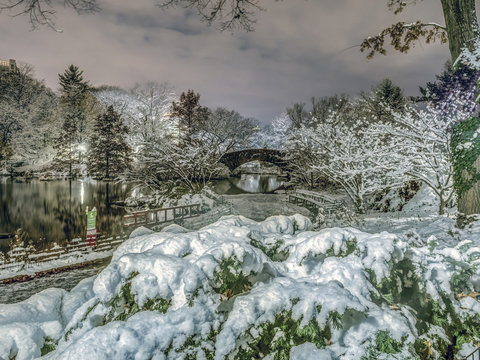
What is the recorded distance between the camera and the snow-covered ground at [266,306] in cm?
320

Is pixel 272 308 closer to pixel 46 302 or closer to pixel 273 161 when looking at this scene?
pixel 46 302

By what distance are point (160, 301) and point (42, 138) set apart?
53308 mm

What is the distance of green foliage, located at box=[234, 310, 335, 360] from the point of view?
330 centimetres

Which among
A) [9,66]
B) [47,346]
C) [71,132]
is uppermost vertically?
[9,66]

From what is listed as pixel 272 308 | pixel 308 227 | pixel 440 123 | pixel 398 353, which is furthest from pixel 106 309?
pixel 440 123

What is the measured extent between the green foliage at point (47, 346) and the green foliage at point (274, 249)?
3.17m

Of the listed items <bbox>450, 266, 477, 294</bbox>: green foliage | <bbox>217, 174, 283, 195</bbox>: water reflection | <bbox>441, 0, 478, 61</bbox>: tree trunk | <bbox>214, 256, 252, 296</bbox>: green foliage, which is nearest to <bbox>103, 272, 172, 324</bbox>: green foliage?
<bbox>214, 256, 252, 296</bbox>: green foliage

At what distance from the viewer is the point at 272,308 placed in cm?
352

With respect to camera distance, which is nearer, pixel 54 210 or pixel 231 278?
pixel 231 278

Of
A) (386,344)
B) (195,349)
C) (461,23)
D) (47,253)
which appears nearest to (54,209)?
(47,253)

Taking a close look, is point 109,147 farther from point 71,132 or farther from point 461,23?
point 461,23

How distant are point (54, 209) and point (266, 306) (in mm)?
24265

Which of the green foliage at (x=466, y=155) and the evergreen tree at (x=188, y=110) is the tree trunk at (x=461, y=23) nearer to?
the green foliage at (x=466, y=155)

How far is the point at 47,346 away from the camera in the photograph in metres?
3.62
